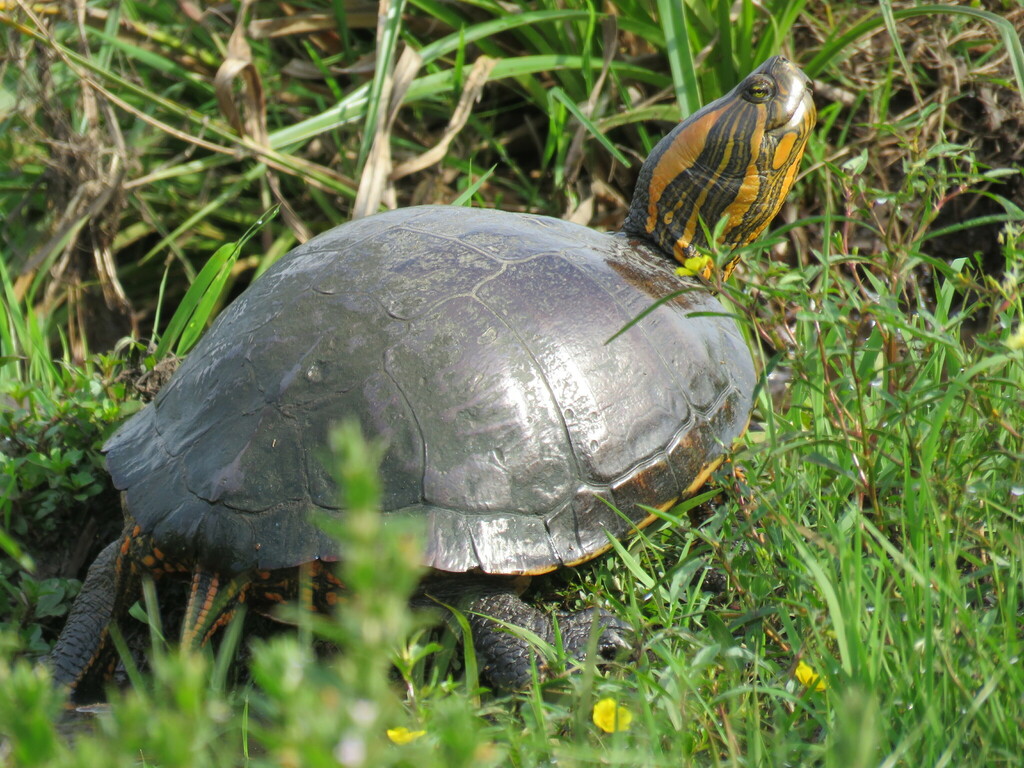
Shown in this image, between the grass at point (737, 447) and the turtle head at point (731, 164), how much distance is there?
8.5 inches

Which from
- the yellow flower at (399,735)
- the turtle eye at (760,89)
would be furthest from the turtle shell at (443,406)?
the turtle eye at (760,89)

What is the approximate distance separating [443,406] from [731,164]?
4.38 feet

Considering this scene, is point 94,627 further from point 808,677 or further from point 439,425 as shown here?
point 808,677

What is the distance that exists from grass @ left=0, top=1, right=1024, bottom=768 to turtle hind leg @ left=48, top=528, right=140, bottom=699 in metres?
0.15

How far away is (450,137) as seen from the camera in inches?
157

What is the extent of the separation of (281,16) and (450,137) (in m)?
1.41

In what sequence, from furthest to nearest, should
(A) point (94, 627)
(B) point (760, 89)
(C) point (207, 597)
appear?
(B) point (760, 89), (A) point (94, 627), (C) point (207, 597)

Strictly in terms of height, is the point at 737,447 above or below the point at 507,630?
above

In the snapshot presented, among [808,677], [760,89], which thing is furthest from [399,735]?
[760,89]

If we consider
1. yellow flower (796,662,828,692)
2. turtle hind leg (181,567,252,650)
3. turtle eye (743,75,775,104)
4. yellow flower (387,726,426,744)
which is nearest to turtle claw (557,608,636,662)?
yellow flower (796,662,828,692)

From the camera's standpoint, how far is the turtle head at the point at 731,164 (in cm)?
284

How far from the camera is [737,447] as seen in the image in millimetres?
2445

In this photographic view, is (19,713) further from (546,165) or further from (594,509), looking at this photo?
(546,165)

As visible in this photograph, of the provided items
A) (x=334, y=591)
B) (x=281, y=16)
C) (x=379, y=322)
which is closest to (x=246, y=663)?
(x=334, y=591)
